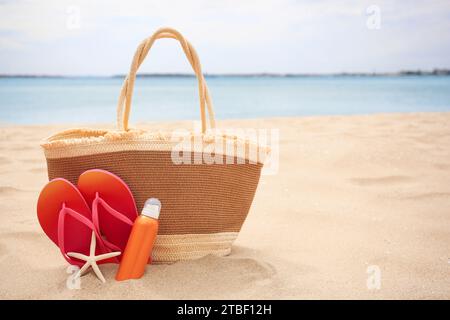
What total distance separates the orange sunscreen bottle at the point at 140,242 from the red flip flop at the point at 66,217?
110mm

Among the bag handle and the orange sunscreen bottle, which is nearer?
the orange sunscreen bottle

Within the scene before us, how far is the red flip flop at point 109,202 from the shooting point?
1451 millimetres

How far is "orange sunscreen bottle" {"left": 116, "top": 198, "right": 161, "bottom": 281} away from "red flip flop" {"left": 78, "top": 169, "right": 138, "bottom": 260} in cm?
7

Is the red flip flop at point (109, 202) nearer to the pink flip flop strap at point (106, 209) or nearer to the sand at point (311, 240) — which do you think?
the pink flip flop strap at point (106, 209)

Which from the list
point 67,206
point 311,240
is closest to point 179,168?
point 67,206

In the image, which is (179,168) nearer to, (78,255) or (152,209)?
→ (152,209)

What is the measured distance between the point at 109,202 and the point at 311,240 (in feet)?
2.86

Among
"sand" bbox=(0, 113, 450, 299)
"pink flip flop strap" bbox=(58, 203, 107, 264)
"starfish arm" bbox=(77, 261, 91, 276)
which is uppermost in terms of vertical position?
"pink flip flop strap" bbox=(58, 203, 107, 264)

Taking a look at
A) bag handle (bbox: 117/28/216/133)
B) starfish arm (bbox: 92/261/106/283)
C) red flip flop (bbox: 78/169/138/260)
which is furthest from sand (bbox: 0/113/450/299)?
bag handle (bbox: 117/28/216/133)

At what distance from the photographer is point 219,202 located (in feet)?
5.25

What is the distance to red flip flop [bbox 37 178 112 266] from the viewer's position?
1.43 metres

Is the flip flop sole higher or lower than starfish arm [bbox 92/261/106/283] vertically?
higher

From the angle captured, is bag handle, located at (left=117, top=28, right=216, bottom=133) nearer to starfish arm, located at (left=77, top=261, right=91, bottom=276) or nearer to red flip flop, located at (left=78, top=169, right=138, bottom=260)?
red flip flop, located at (left=78, top=169, right=138, bottom=260)

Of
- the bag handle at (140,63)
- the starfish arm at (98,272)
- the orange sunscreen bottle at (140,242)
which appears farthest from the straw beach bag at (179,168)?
the starfish arm at (98,272)
